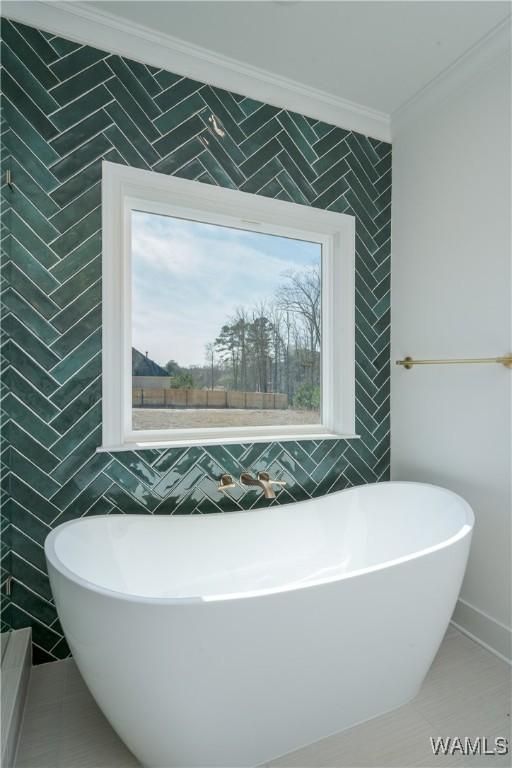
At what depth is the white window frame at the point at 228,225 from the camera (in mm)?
1839

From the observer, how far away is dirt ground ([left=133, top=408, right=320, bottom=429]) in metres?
2.06

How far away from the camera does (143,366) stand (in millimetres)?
2076

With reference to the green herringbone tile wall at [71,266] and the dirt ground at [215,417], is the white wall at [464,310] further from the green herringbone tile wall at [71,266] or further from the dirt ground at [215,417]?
the green herringbone tile wall at [71,266]

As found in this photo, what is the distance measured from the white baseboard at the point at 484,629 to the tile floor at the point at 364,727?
0.26ft

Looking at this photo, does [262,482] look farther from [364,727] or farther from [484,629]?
[484,629]

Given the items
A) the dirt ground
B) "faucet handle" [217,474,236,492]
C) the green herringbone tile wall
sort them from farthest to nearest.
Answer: the dirt ground, "faucet handle" [217,474,236,492], the green herringbone tile wall

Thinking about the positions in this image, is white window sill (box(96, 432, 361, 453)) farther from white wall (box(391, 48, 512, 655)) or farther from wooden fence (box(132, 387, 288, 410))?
white wall (box(391, 48, 512, 655))

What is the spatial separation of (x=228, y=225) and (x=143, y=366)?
2.95 ft

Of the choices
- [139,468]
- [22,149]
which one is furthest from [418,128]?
[139,468]

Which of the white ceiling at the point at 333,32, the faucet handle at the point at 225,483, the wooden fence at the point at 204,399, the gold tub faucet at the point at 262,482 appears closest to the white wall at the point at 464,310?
the white ceiling at the point at 333,32

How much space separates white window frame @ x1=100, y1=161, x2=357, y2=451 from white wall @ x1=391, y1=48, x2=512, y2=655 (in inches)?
14.0

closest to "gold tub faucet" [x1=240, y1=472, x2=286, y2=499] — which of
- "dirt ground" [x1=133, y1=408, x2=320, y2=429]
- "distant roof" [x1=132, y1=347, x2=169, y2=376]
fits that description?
"dirt ground" [x1=133, y1=408, x2=320, y2=429]

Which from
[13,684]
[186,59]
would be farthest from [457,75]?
[13,684]

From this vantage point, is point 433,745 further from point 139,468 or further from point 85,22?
point 85,22
